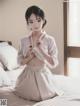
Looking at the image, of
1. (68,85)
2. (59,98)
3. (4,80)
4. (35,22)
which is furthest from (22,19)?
(59,98)

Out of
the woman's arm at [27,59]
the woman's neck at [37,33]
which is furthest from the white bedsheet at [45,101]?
the woman's neck at [37,33]

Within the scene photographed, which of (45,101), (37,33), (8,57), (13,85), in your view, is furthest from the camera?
(8,57)

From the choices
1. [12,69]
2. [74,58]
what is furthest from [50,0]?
[12,69]

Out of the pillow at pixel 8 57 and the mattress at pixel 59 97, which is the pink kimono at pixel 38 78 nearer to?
the mattress at pixel 59 97

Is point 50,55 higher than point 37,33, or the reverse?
point 37,33

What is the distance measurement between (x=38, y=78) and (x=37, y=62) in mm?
113

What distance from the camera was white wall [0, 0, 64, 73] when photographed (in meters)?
3.08

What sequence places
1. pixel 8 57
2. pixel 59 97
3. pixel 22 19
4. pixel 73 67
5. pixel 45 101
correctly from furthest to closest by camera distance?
pixel 22 19 < pixel 73 67 < pixel 8 57 < pixel 59 97 < pixel 45 101

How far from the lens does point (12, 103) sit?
171 centimetres

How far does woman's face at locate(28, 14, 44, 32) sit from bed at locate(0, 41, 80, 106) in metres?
0.41

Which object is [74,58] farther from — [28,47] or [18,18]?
[28,47]

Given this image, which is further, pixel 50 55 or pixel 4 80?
pixel 4 80

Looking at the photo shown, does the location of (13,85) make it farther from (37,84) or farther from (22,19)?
(22,19)

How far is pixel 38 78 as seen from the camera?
1.72 meters
